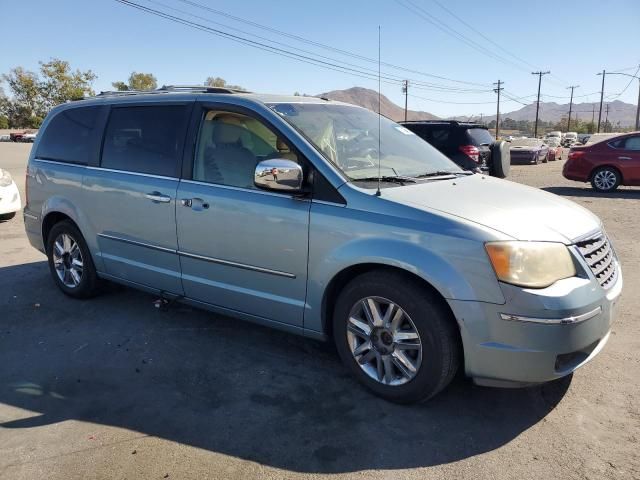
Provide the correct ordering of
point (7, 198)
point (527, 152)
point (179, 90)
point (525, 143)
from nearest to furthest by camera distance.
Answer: point (179, 90) → point (7, 198) → point (527, 152) → point (525, 143)

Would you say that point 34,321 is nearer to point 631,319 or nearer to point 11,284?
point 11,284

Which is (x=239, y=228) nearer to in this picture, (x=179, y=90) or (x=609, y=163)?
(x=179, y=90)

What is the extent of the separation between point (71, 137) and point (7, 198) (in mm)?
5255

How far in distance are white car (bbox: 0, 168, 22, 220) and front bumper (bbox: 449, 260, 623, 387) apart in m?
8.94

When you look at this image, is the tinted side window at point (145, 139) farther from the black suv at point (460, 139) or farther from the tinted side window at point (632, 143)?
the tinted side window at point (632, 143)

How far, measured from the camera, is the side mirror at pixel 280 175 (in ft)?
10.8

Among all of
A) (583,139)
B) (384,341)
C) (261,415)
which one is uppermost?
(583,139)

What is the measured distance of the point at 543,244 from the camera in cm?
285

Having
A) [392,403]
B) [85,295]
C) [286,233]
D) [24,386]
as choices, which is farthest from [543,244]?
[85,295]

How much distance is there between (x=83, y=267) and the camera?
196 inches

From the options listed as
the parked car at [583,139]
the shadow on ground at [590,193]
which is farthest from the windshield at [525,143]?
the shadow on ground at [590,193]

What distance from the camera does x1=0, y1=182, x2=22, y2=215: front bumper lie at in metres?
9.16

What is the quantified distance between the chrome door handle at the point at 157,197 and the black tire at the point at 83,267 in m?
1.19

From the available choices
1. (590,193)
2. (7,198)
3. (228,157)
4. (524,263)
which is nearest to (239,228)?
(228,157)
